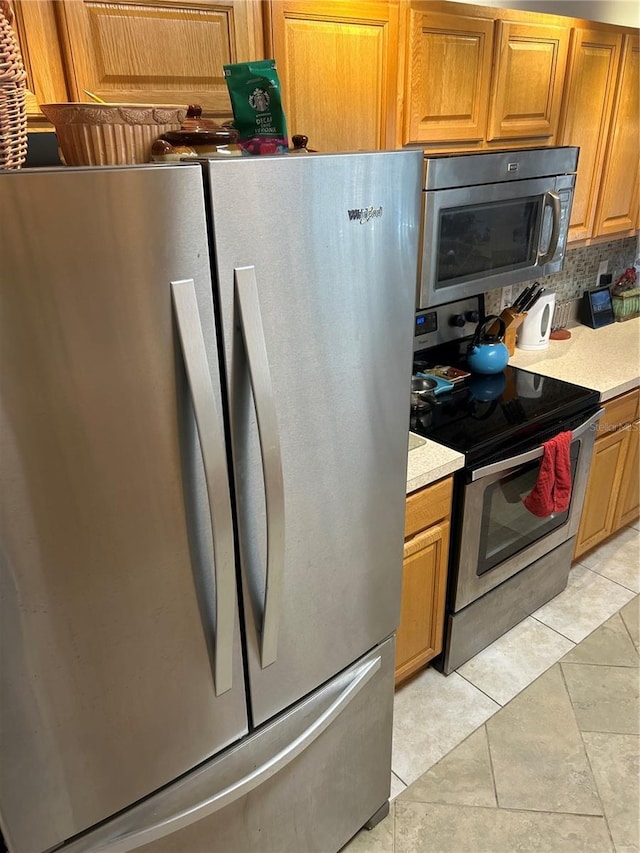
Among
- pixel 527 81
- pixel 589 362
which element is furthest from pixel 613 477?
pixel 527 81

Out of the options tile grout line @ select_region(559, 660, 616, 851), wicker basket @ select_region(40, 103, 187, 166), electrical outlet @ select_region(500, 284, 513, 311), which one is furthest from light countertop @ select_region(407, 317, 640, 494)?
wicker basket @ select_region(40, 103, 187, 166)

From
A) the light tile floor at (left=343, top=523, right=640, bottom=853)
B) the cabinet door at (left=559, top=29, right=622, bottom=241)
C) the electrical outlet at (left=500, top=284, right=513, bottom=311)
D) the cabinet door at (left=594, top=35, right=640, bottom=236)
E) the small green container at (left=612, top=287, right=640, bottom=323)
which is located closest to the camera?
the light tile floor at (left=343, top=523, right=640, bottom=853)

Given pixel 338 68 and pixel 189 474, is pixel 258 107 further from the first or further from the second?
pixel 189 474

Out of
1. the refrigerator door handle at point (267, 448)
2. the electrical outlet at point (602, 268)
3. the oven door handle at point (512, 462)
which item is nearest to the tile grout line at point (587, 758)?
the oven door handle at point (512, 462)

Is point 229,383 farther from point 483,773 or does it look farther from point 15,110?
point 483,773

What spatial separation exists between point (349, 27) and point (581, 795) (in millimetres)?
2146

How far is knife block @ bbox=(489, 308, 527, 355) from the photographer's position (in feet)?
8.05

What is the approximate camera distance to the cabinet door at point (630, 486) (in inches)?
101

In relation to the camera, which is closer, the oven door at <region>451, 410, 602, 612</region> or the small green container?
the oven door at <region>451, 410, 602, 612</region>

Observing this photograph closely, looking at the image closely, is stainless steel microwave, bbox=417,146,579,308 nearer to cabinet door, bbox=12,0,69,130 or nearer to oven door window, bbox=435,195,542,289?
oven door window, bbox=435,195,542,289

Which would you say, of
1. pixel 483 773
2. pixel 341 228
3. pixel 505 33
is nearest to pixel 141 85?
pixel 341 228

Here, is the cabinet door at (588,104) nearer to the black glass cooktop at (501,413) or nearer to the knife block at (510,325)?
the knife block at (510,325)

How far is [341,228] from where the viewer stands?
38.9 inches

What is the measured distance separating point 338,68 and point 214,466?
1079 mm
